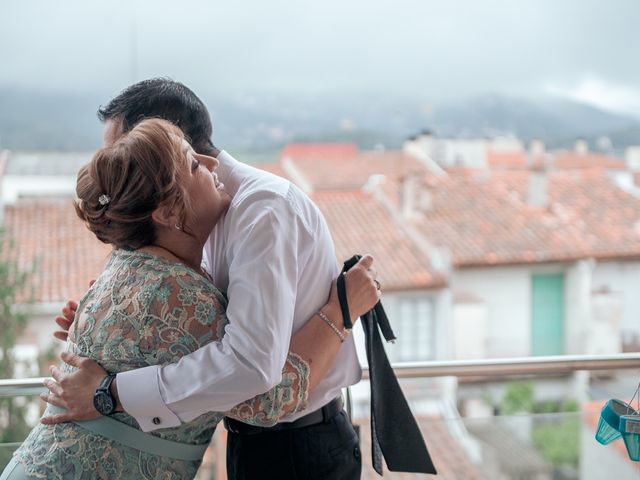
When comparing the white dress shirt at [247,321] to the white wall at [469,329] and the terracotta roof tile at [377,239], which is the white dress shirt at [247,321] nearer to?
the terracotta roof tile at [377,239]

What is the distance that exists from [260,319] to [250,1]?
887 centimetres

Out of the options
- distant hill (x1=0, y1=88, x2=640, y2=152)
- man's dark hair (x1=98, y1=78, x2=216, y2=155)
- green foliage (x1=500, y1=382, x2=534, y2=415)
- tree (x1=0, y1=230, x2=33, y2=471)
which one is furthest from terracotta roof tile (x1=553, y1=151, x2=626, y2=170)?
man's dark hair (x1=98, y1=78, x2=216, y2=155)

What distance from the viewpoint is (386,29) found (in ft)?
36.0

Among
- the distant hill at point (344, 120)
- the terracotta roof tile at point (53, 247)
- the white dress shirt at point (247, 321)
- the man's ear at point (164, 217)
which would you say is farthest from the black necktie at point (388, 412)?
the terracotta roof tile at point (53, 247)

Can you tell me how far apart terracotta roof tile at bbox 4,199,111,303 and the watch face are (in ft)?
24.2

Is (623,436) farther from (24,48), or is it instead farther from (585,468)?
(24,48)

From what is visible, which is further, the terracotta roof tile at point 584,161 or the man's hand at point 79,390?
the terracotta roof tile at point 584,161

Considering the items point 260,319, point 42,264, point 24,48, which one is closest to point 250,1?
point 24,48

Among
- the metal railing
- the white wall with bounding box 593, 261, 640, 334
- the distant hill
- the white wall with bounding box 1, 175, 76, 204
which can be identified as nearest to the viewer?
the metal railing

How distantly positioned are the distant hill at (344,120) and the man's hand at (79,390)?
5.40 meters

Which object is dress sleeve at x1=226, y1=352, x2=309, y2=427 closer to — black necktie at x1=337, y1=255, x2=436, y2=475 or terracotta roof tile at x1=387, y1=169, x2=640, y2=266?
black necktie at x1=337, y1=255, x2=436, y2=475

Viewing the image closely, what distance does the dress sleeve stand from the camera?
1095 millimetres

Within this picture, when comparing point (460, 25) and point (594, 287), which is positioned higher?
point (460, 25)

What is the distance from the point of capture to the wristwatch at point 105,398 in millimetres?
1072
